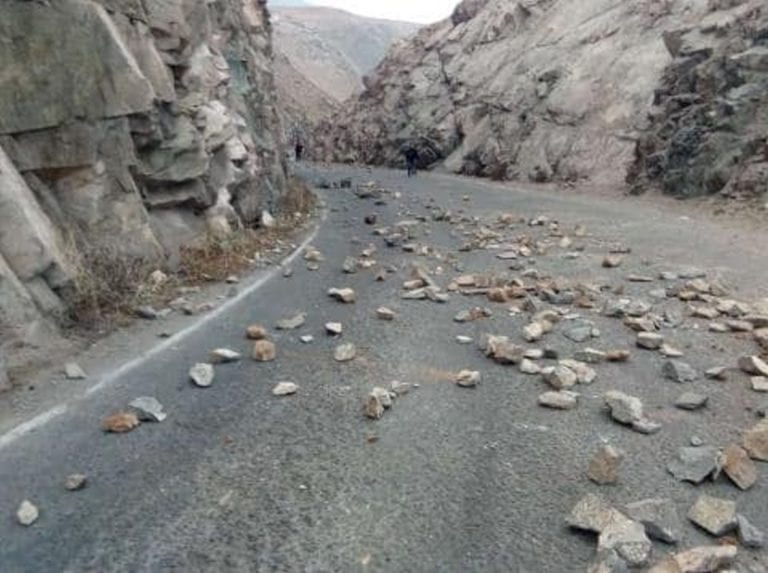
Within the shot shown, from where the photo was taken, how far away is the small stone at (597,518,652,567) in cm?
380

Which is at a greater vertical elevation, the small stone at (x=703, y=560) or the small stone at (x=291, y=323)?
the small stone at (x=703, y=560)

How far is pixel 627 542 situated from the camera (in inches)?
153

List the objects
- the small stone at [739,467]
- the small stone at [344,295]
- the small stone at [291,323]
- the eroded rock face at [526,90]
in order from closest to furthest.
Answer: the small stone at [739,467] < the small stone at [291,323] < the small stone at [344,295] < the eroded rock face at [526,90]

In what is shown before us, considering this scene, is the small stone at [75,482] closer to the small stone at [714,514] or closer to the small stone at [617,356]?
the small stone at [714,514]

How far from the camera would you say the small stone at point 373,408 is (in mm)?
5652

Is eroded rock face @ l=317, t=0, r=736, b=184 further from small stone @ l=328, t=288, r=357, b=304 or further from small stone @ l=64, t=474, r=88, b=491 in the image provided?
small stone @ l=64, t=474, r=88, b=491

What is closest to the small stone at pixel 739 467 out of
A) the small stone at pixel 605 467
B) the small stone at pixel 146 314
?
the small stone at pixel 605 467

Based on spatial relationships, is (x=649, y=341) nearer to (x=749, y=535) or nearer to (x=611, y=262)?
(x=749, y=535)

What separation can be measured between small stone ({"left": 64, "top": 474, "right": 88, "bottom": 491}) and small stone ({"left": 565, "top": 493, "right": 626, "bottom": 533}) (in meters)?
2.98

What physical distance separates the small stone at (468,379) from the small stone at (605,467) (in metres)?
1.59

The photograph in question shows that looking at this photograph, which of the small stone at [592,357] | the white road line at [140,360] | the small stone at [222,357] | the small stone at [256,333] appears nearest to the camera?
the white road line at [140,360]

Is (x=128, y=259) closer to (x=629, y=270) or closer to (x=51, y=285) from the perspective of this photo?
(x=51, y=285)

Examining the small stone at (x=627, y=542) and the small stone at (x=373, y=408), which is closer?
the small stone at (x=627, y=542)

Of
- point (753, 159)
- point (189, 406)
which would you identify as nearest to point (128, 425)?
point (189, 406)
